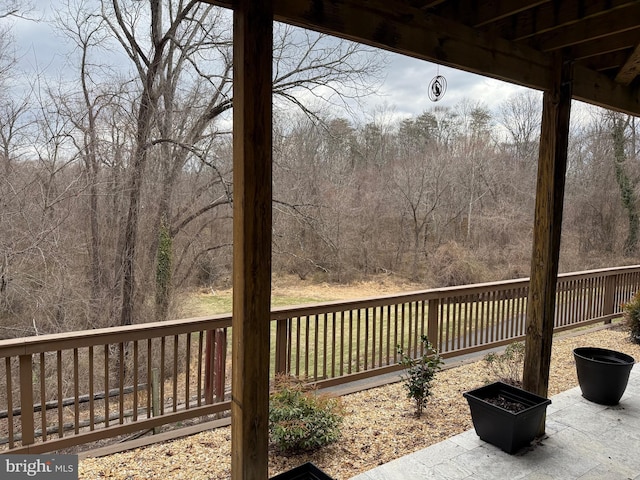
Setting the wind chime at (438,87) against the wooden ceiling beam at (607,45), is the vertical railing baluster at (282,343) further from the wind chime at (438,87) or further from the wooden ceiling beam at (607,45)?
the wooden ceiling beam at (607,45)

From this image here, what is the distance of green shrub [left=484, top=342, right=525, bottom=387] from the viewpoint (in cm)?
400

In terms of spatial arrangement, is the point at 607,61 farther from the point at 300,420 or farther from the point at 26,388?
the point at 26,388

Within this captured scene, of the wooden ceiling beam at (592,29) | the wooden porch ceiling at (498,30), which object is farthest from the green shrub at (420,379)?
the wooden ceiling beam at (592,29)

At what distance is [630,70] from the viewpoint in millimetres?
2891

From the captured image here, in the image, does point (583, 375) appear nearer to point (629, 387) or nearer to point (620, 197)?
point (629, 387)

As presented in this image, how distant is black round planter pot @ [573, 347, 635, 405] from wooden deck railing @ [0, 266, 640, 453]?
4.39ft

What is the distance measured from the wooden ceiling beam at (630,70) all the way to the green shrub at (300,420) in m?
3.06

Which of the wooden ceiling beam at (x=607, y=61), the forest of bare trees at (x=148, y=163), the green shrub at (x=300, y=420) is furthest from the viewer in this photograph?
the forest of bare trees at (x=148, y=163)

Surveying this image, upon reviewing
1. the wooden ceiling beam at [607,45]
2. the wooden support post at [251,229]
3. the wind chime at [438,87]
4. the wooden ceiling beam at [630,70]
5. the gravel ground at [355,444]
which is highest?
the wooden ceiling beam at [607,45]

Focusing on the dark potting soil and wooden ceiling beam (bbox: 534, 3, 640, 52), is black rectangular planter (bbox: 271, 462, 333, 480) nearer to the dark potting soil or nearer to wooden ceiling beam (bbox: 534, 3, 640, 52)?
the dark potting soil

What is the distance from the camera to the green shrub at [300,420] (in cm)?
272

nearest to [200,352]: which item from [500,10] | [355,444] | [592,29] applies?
[355,444]

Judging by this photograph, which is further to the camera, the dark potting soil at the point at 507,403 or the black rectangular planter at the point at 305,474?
the dark potting soil at the point at 507,403

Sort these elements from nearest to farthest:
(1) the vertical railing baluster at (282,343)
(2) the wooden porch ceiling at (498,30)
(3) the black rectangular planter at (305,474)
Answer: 1. (2) the wooden porch ceiling at (498,30)
2. (3) the black rectangular planter at (305,474)
3. (1) the vertical railing baluster at (282,343)
